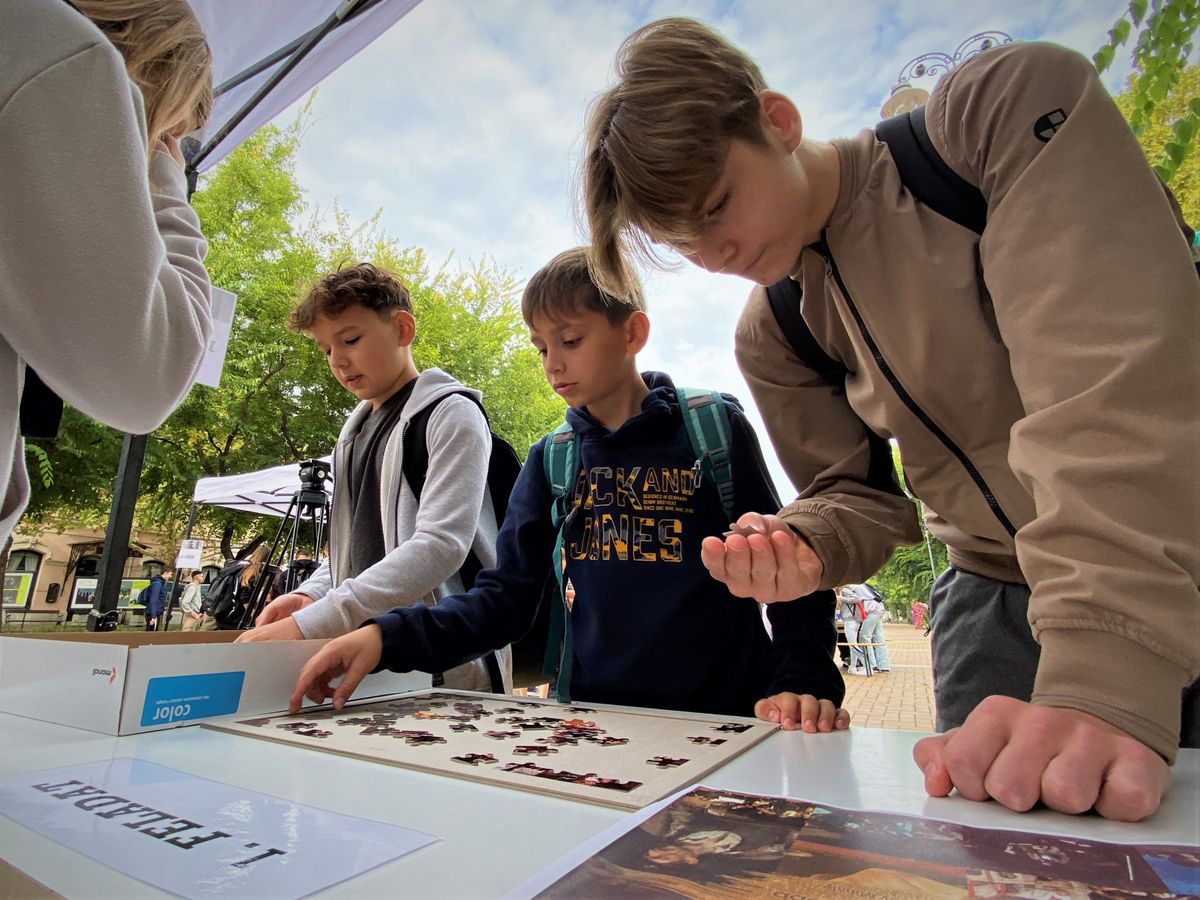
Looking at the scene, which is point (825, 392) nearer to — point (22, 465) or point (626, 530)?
point (626, 530)

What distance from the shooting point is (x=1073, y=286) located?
679 mm

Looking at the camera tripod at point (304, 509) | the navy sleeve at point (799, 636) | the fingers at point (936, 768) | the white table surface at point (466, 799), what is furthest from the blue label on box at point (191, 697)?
the camera tripod at point (304, 509)

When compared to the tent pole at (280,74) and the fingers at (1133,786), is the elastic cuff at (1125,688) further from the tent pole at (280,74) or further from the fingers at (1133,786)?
the tent pole at (280,74)

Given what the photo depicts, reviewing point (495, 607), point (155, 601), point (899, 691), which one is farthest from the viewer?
point (899, 691)

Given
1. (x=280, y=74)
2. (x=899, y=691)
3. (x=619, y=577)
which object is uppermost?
(x=280, y=74)

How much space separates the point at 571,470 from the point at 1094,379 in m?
1.02

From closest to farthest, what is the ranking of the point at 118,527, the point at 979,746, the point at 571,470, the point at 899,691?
the point at 979,746 < the point at 571,470 < the point at 118,527 < the point at 899,691

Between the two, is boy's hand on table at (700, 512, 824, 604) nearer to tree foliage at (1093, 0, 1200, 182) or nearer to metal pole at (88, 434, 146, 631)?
tree foliage at (1093, 0, 1200, 182)

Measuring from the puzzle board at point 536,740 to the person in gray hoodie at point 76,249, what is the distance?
45cm

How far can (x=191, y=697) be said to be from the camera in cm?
99

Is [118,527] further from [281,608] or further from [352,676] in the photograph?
[352,676]

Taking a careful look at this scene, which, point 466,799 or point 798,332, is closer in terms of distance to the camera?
point 466,799

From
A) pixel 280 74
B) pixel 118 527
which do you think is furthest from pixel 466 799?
pixel 118 527

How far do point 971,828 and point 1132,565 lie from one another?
0.24 m
